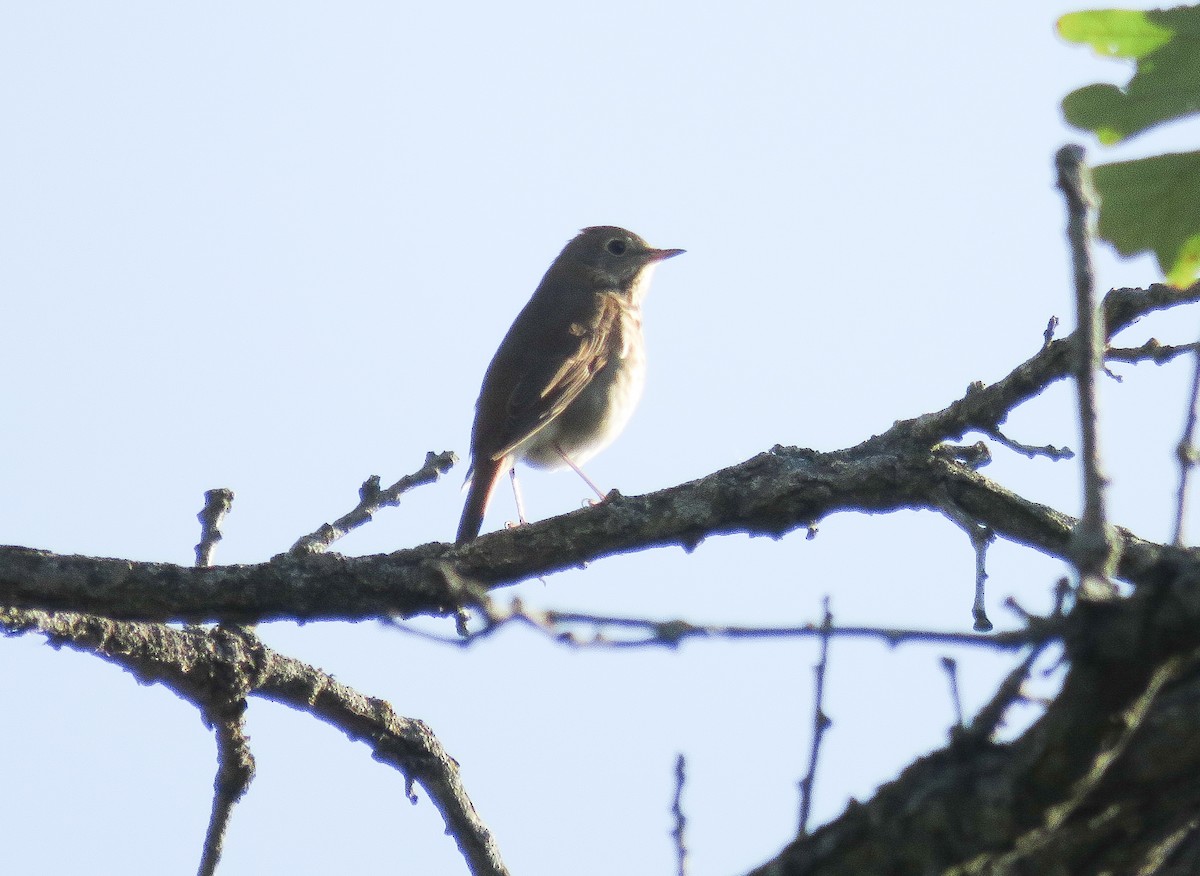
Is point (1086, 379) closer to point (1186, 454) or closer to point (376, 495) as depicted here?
point (1186, 454)

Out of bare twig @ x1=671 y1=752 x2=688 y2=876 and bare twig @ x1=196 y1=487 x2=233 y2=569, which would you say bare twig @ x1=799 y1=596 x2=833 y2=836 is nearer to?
bare twig @ x1=671 y1=752 x2=688 y2=876

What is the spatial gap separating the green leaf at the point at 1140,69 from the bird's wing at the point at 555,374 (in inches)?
208

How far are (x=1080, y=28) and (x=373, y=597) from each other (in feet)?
8.87

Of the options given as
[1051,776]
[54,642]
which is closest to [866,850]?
[1051,776]

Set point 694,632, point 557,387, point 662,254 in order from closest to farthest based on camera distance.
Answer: point 694,632
point 557,387
point 662,254

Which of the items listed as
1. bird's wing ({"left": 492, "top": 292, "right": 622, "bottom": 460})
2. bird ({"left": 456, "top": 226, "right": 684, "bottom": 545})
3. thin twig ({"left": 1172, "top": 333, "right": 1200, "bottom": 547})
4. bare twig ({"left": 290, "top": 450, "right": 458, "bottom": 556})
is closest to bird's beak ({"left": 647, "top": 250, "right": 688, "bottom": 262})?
bird ({"left": 456, "top": 226, "right": 684, "bottom": 545})

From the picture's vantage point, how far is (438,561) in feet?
14.1

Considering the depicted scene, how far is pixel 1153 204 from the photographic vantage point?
8.29 ft

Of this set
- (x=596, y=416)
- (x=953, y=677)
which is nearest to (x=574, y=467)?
(x=596, y=416)

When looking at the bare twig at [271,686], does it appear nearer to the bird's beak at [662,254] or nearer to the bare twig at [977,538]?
the bare twig at [977,538]

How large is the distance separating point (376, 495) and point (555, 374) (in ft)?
11.4

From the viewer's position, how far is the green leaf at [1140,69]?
241 centimetres

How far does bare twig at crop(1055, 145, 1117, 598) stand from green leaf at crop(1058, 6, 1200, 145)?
3.13ft

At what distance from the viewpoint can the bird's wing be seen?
26.4ft
